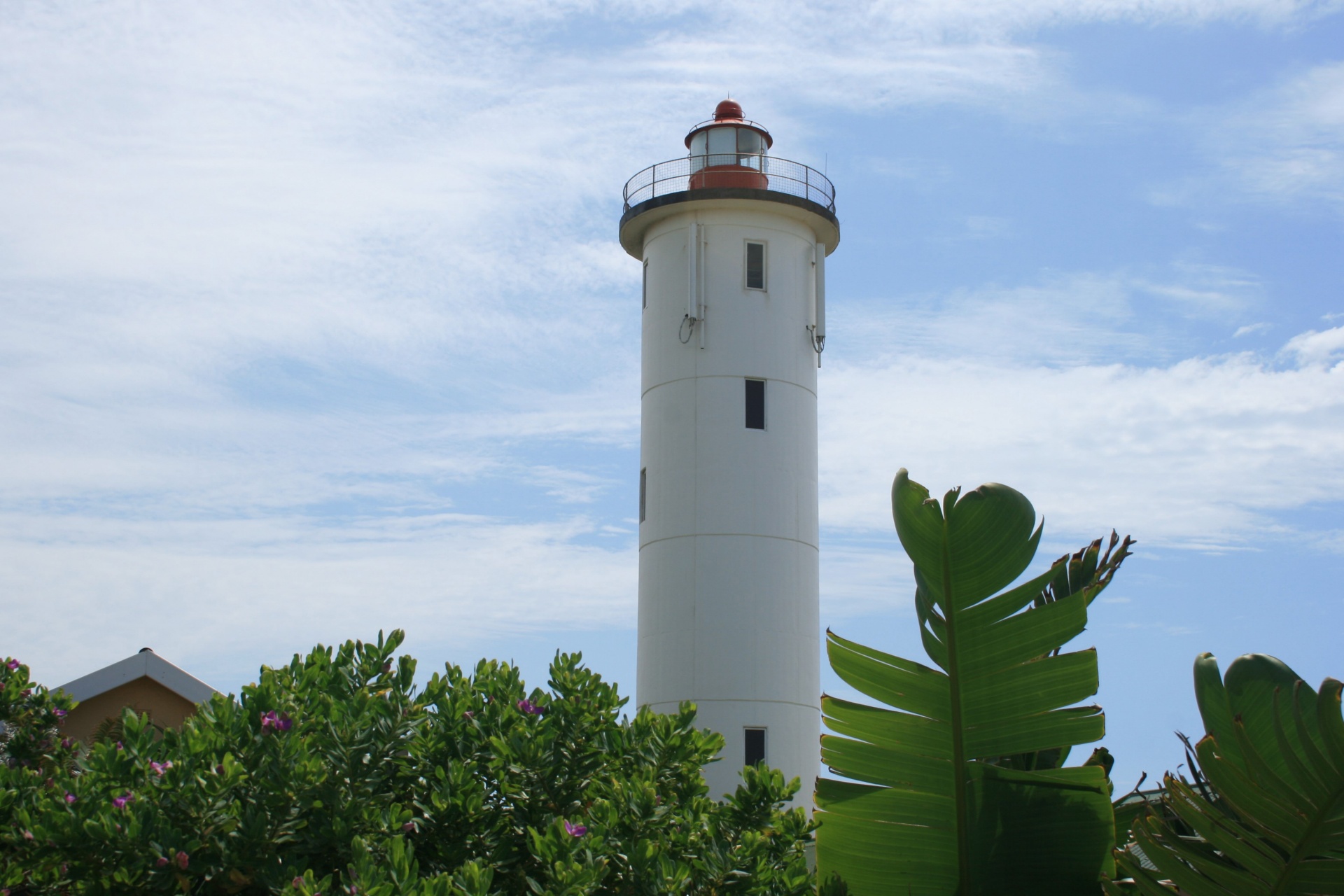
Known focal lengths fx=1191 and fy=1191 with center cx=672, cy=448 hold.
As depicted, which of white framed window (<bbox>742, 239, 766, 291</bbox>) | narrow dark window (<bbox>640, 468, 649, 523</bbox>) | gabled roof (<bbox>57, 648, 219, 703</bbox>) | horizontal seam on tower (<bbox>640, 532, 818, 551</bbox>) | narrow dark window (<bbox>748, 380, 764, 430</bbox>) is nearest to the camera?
gabled roof (<bbox>57, 648, 219, 703</bbox>)

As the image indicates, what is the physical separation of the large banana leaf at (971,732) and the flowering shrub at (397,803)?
0.61 meters

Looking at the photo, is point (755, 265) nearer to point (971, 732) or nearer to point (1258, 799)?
point (971, 732)

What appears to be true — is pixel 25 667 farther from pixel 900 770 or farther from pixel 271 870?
pixel 900 770

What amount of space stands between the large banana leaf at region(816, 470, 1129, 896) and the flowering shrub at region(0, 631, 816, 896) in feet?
2.00

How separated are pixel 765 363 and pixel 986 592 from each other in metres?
16.5

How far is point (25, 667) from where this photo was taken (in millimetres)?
9055

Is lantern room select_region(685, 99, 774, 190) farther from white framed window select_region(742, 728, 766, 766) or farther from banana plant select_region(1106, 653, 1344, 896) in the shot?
banana plant select_region(1106, 653, 1344, 896)

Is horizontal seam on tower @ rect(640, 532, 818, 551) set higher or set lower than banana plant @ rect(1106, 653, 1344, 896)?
higher

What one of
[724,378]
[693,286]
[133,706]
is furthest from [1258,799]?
[693,286]

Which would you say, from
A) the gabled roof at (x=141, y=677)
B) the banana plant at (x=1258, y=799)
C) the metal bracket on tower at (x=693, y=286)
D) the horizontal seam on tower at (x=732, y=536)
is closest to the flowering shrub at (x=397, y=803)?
the banana plant at (x=1258, y=799)

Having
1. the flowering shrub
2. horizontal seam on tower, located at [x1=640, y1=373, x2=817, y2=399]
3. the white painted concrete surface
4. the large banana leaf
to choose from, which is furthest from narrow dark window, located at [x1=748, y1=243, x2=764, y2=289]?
the large banana leaf

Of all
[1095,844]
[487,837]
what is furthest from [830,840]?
[487,837]

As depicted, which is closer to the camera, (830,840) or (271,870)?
(271,870)

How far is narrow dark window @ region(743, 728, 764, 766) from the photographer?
1964 centimetres
